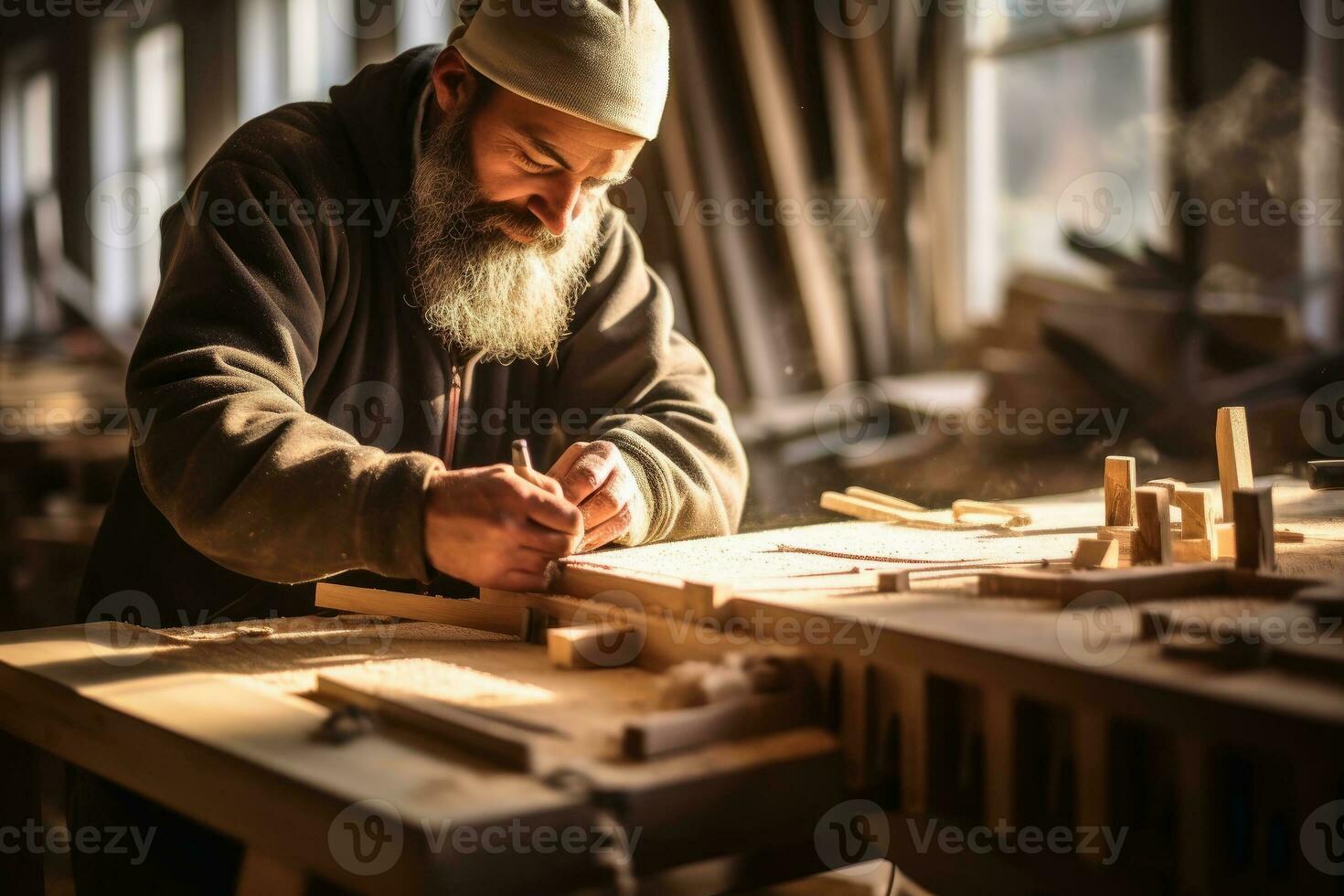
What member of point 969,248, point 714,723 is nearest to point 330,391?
point 714,723

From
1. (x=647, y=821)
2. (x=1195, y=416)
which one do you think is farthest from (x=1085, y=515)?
(x=1195, y=416)

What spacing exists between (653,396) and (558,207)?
17.1 inches

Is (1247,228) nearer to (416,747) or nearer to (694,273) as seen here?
(694,273)

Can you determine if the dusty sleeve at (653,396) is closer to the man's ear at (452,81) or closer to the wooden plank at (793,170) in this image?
the man's ear at (452,81)

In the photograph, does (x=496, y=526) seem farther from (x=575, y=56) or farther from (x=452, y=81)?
(x=452, y=81)

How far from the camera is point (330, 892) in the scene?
46.8 inches

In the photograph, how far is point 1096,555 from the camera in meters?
1.59

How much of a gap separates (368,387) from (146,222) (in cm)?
1309

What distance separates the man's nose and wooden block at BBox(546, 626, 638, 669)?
891 mm

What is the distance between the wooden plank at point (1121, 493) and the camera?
1.92 meters

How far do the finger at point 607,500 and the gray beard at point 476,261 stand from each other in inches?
19.8

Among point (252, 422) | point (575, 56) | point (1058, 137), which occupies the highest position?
point (1058, 137)

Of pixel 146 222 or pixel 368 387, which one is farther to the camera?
pixel 146 222

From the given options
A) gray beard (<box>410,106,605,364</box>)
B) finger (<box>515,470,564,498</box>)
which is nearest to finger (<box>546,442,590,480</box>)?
finger (<box>515,470,564,498</box>)
